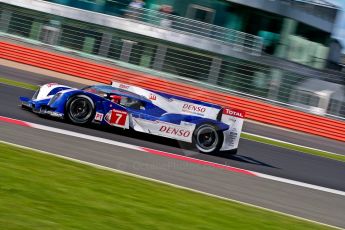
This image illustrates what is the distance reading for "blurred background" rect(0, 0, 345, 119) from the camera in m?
24.9

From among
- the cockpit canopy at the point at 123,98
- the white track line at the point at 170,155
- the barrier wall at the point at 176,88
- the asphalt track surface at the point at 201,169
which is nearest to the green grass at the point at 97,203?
the asphalt track surface at the point at 201,169

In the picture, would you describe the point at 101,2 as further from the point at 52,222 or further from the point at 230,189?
the point at 52,222

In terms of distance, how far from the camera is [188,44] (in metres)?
26.1

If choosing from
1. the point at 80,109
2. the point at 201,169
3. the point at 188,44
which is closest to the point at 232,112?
the point at 201,169

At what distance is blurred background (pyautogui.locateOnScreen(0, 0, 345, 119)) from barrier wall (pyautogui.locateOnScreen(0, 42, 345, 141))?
1293mm

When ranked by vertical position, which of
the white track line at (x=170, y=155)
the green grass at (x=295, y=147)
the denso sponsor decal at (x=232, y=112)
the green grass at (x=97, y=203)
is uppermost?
the denso sponsor decal at (x=232, y=112)

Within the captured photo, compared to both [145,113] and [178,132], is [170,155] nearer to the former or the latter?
[178,132]

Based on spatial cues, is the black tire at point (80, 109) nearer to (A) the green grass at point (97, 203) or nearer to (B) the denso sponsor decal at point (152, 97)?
(B) the denso sponsor decal at point (152, 97)

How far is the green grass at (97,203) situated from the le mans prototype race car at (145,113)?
3116 mm

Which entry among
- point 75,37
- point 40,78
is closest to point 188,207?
point 40,78

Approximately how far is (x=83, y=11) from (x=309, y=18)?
1061cm

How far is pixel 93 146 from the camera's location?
10500 millimetres

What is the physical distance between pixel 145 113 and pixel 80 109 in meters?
1.14

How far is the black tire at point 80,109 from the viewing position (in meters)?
11.8
